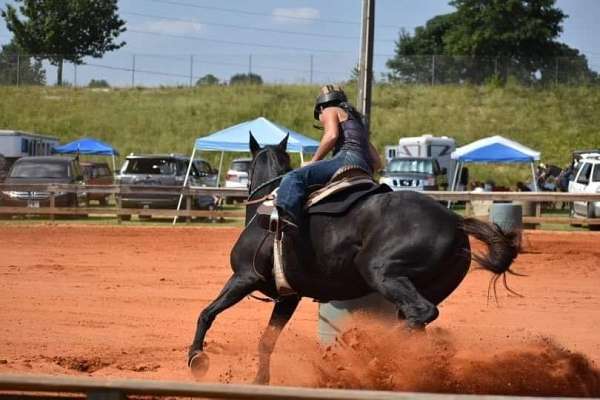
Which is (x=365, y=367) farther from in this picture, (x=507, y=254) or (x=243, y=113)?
(x=243, y=113)

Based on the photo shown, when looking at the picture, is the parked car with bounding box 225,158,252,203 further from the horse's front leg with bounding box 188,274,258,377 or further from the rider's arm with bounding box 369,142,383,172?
the horse's front leg with bounding box 188,274,258,377

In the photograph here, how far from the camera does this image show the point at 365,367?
25.6 feet

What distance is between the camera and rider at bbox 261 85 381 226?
8117mm

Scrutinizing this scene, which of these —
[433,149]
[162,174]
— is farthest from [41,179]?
[433,149]

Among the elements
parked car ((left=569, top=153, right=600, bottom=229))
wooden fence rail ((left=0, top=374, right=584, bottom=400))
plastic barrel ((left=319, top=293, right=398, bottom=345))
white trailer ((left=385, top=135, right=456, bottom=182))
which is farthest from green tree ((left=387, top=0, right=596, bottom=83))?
wooden fence rail ((left=0, top=374, right=584, bottom=400))

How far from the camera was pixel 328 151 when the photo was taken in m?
8.48

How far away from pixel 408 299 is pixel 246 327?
4574 mm

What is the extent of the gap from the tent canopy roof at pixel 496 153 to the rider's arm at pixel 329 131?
2667 cm

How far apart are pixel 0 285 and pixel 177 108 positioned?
4266 centimetres

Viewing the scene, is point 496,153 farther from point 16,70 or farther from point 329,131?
point 16,70

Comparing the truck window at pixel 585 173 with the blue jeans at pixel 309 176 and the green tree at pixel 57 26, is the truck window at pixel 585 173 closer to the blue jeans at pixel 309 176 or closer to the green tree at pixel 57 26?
the blue jeans at pixel 309 176

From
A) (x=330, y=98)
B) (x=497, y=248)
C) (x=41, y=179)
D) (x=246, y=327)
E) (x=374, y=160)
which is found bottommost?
(x=246, y=327)

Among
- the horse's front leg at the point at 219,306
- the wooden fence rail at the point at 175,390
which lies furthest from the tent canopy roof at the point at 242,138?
the wooden fence rail at the point at 175,390

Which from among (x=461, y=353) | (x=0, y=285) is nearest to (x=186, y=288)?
(x=0, y=285)
